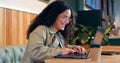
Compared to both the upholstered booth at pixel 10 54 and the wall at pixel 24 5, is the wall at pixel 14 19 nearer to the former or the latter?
the wall at pixel 24 5

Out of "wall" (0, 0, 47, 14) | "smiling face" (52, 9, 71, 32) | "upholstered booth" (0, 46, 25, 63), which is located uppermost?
"wall" (0, 0, 47, 14)

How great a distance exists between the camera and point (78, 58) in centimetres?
158

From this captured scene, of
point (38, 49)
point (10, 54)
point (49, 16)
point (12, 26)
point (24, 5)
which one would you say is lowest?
point (10, 54)

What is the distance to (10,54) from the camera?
1.97m

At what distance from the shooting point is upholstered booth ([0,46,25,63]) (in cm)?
185

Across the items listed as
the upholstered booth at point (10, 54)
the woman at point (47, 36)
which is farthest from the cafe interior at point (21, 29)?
the woman at point (47, 36)

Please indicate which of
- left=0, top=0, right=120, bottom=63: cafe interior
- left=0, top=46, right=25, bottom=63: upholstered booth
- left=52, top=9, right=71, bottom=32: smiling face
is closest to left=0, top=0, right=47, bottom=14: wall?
left=0, top=0, right=120, bottom=63: cafe interior

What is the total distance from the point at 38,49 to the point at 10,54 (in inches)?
18.8

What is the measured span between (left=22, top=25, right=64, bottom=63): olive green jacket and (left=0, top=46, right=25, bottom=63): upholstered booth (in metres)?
0.24

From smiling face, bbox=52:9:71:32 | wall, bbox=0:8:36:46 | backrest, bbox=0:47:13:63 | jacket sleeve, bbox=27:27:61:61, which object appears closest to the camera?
jacket sleeve, bbox=27:27:61:61

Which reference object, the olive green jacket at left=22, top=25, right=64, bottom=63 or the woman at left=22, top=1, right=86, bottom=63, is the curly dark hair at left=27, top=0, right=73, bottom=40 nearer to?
the woman at left=22, top=1, right=86, bottom=63

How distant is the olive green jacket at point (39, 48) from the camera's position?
158 centimetres

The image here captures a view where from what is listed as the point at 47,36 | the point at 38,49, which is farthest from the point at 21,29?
the point at 38,49

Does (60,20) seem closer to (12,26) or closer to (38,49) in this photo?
(38,49)
